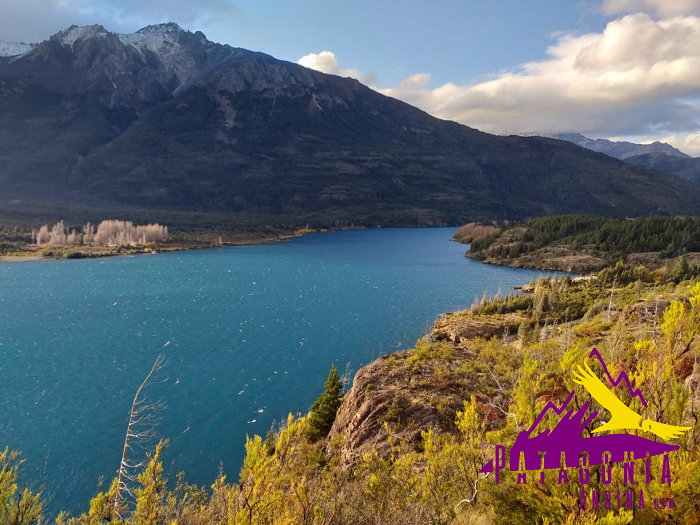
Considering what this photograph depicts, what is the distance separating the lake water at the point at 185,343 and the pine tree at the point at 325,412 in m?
5.51

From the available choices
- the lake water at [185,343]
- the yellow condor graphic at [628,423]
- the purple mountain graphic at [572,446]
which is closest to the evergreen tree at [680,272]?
the lake water at [185,343]

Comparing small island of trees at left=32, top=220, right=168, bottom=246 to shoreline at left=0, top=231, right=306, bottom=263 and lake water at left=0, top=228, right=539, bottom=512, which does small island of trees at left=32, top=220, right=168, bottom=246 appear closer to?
shoreline at left=0, top=231, right=306, bottom=263

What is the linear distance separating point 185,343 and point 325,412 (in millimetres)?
29439

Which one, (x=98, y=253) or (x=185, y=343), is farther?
(x=98, y=253)

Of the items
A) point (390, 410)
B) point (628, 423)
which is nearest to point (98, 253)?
point (390, 410)

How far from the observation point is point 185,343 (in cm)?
5038

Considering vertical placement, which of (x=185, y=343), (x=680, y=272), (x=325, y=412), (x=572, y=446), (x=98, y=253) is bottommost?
(x=185, y=343)

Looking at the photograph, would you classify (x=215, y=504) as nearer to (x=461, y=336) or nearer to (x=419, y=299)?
(x=461, y=336)

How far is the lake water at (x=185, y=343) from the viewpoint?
28906 millimetres

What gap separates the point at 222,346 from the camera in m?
49.6

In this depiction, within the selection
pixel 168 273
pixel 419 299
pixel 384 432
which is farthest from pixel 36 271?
pixel 384 432

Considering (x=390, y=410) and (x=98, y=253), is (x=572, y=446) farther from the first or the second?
(x=98, y=253)

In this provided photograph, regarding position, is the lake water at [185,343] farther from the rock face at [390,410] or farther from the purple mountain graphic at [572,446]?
the purple mountain graphic at [572,446]

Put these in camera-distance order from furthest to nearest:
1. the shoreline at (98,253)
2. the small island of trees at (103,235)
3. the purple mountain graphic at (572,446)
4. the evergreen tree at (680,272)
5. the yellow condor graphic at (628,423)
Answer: the small island of trees at (103,235) < the shoreline at (98,253) < the evergreen tree at (680,272) < the purple mountain graphic at (572,446) < the yellow condor graphic at (628,423)
